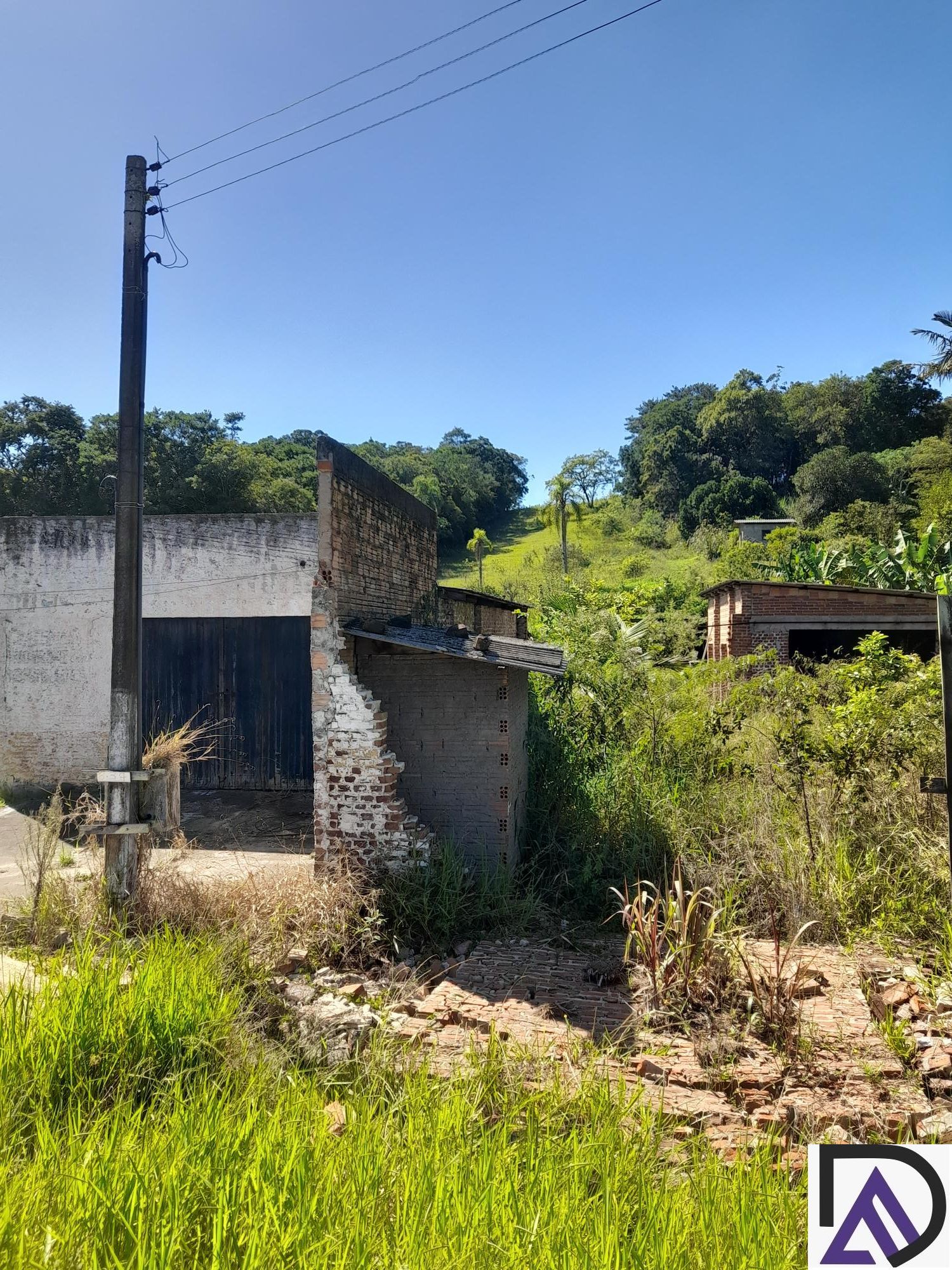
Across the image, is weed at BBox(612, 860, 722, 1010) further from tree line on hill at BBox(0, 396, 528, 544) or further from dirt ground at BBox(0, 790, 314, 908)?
tree line on hill at BBox(0, 396, 528, 544)

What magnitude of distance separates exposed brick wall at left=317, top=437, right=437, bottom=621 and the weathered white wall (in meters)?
3.15

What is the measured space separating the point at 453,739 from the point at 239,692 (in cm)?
615

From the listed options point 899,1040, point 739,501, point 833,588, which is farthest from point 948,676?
point 739,501

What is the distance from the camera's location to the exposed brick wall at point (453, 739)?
754 centimetres

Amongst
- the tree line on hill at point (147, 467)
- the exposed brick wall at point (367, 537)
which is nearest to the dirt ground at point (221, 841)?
the exposed brick wall at point (367, 537)

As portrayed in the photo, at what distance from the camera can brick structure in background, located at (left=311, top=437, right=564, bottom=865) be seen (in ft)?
22.9

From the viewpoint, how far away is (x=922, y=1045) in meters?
4.55

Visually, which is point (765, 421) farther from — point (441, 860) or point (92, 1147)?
point (92, 1147)

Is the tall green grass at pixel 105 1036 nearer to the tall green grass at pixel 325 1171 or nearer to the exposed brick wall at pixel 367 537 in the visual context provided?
the tall green grass at pixel 325 1171

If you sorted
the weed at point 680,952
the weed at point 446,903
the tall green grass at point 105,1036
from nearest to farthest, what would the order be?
the tall green grass at point 105,1036, the weed at point 680,952, the weed at point 446,903

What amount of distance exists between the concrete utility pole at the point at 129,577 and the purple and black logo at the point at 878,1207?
542cm

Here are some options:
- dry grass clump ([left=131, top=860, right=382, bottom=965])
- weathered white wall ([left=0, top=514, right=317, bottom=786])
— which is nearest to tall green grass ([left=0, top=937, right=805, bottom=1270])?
dry grass clump ([left=131, top=860, right=382, bottom=965])

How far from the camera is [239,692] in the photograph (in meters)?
12.5

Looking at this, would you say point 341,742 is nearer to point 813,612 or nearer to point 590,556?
point 813,612
